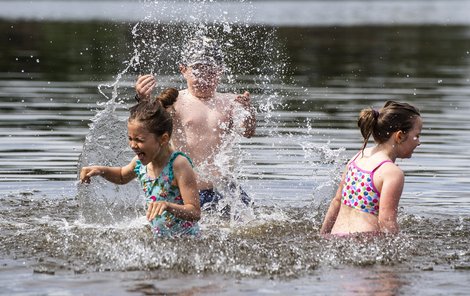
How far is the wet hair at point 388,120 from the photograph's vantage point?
843 centimetres

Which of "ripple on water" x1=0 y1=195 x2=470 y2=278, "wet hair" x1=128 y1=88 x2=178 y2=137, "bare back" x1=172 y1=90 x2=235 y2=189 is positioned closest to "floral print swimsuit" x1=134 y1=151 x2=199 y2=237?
"ripple on water" x1=0 y1=195 x2=470 y2=278

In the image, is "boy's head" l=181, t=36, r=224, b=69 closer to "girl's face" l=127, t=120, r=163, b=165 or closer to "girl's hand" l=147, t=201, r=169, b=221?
"girl's face" l=127, t=120, r=163, b=165

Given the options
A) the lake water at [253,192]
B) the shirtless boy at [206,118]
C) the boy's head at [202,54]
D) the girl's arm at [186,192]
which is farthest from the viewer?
the boy's head at [202,54]

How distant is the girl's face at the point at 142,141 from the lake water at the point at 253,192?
0.67 m

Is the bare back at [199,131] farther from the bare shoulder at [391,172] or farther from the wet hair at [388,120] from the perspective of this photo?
the bare shoulder at [391,172]

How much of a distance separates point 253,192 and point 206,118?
1638 millimetres

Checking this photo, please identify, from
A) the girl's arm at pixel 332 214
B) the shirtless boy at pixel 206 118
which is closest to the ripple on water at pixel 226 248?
the girl's arm at pixel 332 214

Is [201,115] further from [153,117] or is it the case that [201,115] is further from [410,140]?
[410,140]

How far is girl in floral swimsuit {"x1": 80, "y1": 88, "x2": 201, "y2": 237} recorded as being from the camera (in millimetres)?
8164

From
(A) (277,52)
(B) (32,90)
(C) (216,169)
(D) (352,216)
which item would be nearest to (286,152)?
(C) (216,169)

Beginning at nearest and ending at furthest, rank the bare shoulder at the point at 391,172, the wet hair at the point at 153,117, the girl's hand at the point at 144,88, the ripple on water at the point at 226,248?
the ripple on water at the point at 226,248 → the wet hair at the point at 153,117 → the bare shoulder at the point at 391,172 → the girl's hand at the point at 144,88

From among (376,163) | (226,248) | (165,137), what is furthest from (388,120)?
(165,137)

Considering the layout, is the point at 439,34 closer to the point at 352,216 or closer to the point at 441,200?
the point at 441,200

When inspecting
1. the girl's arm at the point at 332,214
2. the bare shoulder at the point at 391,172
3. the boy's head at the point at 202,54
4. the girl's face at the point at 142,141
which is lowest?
the girl's arm at the point at 332,214
